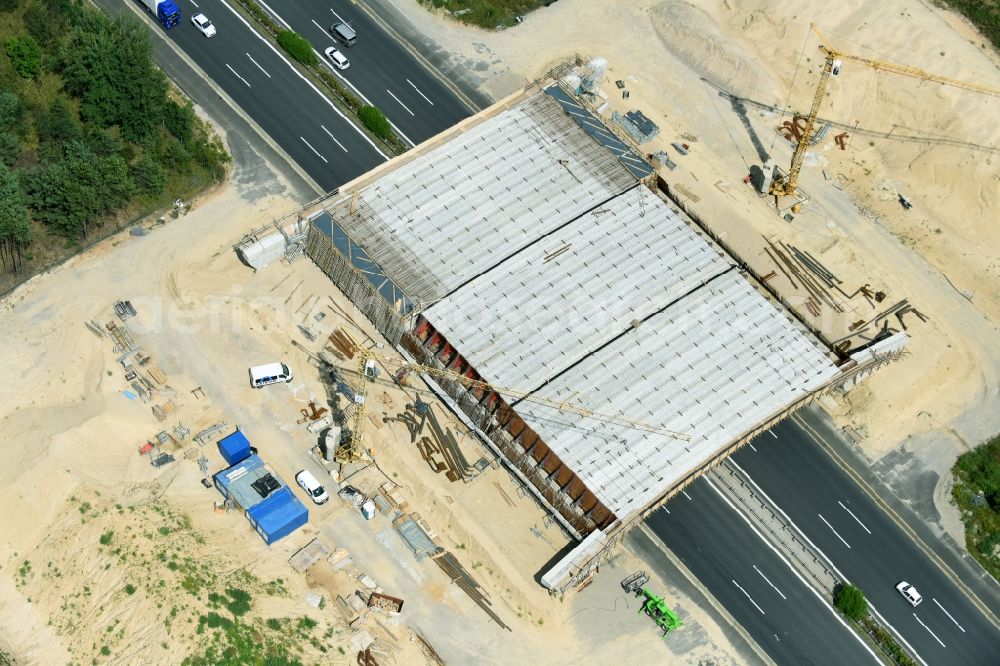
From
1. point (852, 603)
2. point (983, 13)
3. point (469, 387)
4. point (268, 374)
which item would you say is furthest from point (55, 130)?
point (983, 13)

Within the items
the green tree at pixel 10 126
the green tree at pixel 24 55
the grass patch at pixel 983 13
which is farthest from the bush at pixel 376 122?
the grass patch at pixel 983 13

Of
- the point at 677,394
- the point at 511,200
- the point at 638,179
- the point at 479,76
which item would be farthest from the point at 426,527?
the point at 479,76

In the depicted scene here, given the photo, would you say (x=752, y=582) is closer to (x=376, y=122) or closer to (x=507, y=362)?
(x=507, y=362)

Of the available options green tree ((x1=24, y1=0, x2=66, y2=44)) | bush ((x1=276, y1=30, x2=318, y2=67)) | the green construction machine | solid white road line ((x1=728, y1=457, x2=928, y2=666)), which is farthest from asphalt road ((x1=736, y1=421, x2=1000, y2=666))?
green tree ((x1=24, y1=0, x2=66, y2=44))

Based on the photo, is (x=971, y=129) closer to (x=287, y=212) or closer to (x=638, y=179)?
(x=638, y=179)

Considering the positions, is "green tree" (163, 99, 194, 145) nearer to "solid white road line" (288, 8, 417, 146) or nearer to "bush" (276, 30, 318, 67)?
"bush" (276, 30, 318, 67)

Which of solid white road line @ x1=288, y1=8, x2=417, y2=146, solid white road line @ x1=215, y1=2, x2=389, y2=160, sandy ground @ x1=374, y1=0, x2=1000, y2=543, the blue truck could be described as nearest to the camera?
sandy ground @ x1=374, y1=0, x2=1000, y2=543
